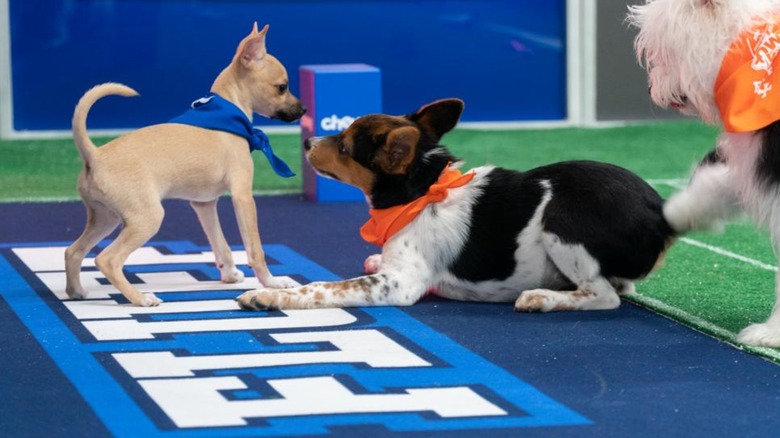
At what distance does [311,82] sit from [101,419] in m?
5.14

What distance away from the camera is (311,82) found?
9.02m

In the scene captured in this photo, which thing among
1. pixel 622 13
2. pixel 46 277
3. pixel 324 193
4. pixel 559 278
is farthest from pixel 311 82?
pixel 622 13

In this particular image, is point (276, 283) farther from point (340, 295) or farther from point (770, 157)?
point (770, 157)

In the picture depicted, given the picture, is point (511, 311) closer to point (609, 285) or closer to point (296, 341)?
point (609, 285)

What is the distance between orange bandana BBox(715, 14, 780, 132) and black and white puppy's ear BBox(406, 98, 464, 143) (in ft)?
4.50

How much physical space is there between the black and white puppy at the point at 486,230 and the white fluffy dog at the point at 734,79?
1.99 feet

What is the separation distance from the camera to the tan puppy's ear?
6.48 meters

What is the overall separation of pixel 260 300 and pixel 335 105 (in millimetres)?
3523

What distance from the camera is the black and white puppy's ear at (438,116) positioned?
591 centimetres

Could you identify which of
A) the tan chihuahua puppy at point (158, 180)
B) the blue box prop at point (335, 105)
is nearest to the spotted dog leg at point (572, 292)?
the tan chihuahua puppy at point (158, 180)

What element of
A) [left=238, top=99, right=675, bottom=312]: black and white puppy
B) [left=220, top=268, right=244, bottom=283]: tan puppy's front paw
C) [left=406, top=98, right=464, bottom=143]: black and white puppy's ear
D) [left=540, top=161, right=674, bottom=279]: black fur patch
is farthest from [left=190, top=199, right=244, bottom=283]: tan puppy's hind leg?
[left=540, top=161, right=674, bottom=279]: black fur patch

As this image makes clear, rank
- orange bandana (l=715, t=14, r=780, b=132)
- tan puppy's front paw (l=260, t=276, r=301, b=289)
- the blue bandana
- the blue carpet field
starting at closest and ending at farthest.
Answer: the blue carpet field
orange bandana (l=715, t=14, r=780, b=132)
tan puppy's front paw (l=260, t=276, r=301, b=289)
the blue bandana

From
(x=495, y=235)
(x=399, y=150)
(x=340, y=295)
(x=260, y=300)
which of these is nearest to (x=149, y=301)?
(x=260, y=300)

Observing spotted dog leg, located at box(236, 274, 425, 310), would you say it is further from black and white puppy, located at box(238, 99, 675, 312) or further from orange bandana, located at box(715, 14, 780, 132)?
orange bandana, located at box(715, 14, 780, 132)
